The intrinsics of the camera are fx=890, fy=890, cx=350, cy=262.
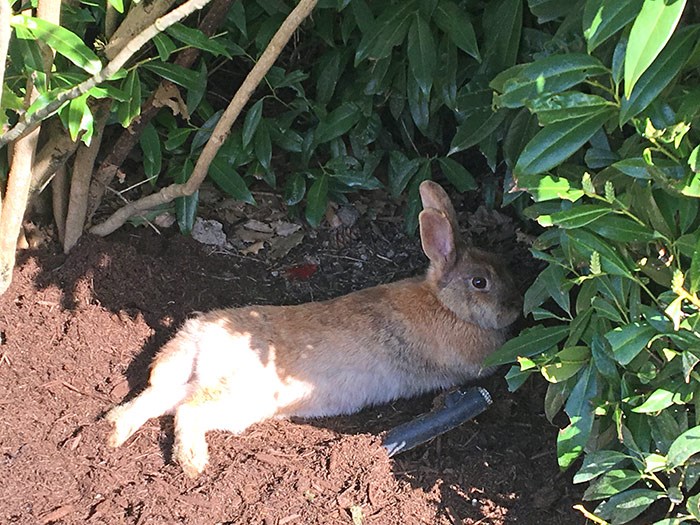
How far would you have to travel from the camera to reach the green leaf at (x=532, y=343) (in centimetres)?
355

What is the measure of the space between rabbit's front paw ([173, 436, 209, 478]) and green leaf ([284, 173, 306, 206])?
1594mm

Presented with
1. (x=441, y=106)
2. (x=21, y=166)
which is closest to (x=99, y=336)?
(x=21, y=166)

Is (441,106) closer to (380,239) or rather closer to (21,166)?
(380,239)

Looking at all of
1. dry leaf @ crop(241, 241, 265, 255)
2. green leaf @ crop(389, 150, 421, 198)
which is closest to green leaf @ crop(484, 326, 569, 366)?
green leaf @ crop(389, 150, 421, 198)

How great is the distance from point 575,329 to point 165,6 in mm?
2284

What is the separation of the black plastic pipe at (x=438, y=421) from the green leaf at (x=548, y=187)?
63.3 inches

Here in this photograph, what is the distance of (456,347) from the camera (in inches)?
196

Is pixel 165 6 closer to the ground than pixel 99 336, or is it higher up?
higher up

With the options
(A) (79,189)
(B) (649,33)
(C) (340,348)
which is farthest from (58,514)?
(B) (649,33)

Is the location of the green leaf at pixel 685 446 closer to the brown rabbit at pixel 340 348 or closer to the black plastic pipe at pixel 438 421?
the black plastic pipe at pixel 438 421

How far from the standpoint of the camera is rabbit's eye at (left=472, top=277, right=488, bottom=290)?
16.4 ft

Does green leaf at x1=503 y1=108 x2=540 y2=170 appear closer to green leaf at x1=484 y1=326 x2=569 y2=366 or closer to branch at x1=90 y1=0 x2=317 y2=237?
green leaf at x1=484 y1=326 x2=569 y2=366

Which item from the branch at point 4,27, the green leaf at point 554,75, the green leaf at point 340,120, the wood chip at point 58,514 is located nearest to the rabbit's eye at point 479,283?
the green leaf at point 340,120

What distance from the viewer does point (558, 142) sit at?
276cm
